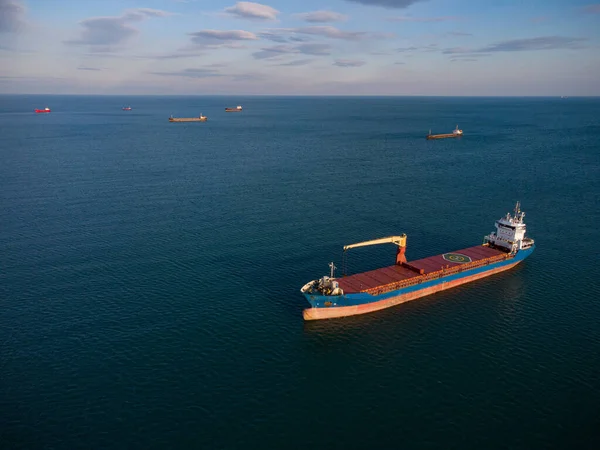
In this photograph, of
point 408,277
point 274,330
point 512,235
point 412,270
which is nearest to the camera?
point 274,330

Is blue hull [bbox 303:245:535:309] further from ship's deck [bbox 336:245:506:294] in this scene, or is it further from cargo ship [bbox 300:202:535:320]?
ship's deck [bbox 336:245:506:294]

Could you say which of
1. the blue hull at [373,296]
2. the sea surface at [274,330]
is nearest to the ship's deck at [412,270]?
the blue hull at [373,296]

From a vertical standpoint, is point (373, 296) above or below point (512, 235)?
below

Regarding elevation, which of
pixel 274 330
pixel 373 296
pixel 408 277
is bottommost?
pixel 274 330

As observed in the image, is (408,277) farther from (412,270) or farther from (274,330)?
(274,330)

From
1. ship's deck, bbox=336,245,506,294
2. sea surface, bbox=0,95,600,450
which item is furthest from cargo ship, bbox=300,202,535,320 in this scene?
sea surface, bbox=0,95,600,450

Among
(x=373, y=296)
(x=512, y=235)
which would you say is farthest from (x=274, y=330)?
(x=512, y=235)

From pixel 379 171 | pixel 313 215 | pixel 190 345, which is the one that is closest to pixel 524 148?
pixel 379 171
